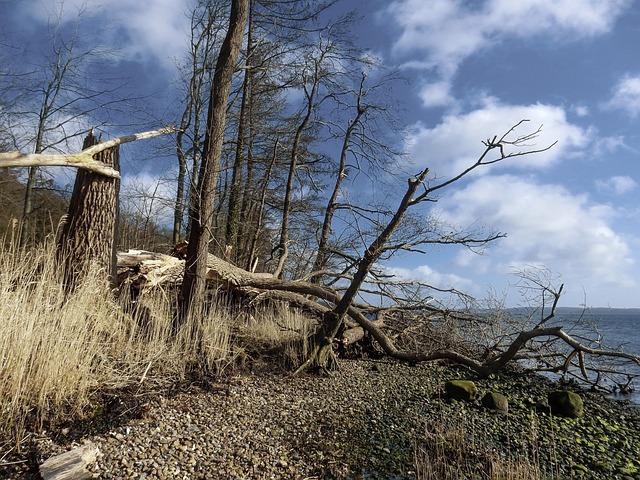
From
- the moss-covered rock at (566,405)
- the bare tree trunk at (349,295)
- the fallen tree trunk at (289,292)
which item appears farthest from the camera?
the fallen tree trunk at (289,292)

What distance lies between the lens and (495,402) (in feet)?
18.2

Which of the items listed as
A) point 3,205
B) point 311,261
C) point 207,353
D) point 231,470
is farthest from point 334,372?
point 3,205

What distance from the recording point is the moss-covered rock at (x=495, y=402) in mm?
5498

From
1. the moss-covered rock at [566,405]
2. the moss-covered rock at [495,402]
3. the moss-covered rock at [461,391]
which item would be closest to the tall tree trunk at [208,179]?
the moss-covered rock at [461,391]

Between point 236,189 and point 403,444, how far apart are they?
9.07 metres

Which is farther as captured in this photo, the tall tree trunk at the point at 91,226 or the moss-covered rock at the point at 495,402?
the tall tree trunk at the point at 91,226

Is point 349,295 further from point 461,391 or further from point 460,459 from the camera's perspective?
point 460,459

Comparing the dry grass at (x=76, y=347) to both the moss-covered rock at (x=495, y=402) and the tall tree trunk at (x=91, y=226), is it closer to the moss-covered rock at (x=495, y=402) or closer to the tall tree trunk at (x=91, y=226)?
the tall tree trunk at (x=91, y=226)

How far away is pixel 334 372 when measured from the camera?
6.16 m

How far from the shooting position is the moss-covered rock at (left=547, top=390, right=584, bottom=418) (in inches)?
229

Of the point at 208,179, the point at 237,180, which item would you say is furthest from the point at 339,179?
the point at 208,179

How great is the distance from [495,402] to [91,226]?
6.01 m

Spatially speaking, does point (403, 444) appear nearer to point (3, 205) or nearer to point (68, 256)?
point (68, 256)

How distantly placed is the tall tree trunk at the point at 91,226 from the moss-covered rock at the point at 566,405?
6538 mm
